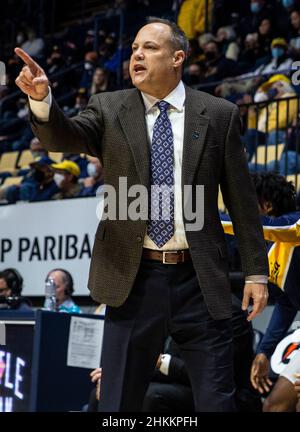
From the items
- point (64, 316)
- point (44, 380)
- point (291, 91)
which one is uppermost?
point (291, 91)

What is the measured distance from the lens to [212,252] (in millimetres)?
3598

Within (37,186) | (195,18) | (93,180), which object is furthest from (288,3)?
(37,186)

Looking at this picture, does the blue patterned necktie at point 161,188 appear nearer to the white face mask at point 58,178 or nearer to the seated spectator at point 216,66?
the white face mask at point 58,178

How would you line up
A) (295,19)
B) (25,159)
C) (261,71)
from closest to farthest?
(261,71), (295,19), (25,159)

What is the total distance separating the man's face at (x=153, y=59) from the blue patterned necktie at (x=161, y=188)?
0.19 m

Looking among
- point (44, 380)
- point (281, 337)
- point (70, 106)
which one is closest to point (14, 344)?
point (44, 380)

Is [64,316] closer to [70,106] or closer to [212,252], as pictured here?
[212,252]

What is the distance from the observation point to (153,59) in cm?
366

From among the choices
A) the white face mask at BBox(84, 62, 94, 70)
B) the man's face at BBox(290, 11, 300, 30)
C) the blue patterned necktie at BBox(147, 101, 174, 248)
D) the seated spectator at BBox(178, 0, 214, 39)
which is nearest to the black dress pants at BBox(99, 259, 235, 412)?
the blue patterned necktie at BBox(147, 101, 174, 248)

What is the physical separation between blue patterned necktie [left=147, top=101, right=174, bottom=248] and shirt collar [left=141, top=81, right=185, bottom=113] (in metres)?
0.13

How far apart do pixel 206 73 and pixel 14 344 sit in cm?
634

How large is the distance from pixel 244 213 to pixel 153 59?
2.27ft

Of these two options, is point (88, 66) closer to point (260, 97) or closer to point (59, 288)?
point (260, 97)

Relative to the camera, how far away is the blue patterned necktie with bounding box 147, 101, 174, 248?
3586 millimetres
